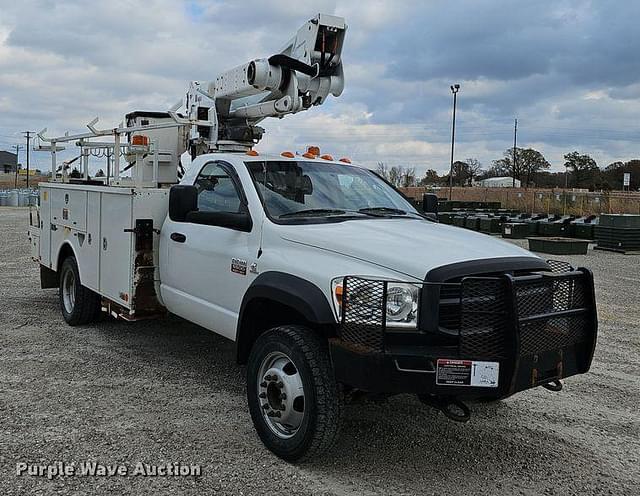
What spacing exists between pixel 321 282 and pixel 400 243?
565mm

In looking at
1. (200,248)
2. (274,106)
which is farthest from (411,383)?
(274,106)

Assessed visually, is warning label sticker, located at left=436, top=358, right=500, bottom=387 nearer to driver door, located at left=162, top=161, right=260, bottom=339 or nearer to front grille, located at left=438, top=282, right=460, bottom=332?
front grille, located at left=438, top=282, right=460, bottom=332

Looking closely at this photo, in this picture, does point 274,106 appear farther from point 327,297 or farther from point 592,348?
point 592,348

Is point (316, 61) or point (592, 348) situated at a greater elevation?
point (316, 61)

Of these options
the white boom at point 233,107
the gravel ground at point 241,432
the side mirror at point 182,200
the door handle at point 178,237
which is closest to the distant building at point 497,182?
the white boom at point 233,107

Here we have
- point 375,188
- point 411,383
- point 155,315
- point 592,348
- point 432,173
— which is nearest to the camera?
point 411,383

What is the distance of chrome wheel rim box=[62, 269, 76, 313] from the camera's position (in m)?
7.62

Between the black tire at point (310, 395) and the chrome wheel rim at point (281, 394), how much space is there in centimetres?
6

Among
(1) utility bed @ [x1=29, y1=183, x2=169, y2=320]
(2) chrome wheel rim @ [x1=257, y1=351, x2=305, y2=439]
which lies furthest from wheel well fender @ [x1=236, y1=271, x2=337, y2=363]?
(1) utility bed @ [x1=29, y1=183, x2=169, y2=320]

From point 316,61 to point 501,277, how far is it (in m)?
4.19

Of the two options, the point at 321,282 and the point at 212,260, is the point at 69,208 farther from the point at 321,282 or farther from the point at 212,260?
A: the point at 321,282

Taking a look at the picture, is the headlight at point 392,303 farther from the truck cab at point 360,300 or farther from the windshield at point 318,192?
the windshield at point 318,192

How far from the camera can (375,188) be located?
559 cm

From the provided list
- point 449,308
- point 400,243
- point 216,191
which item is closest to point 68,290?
point 216,191
